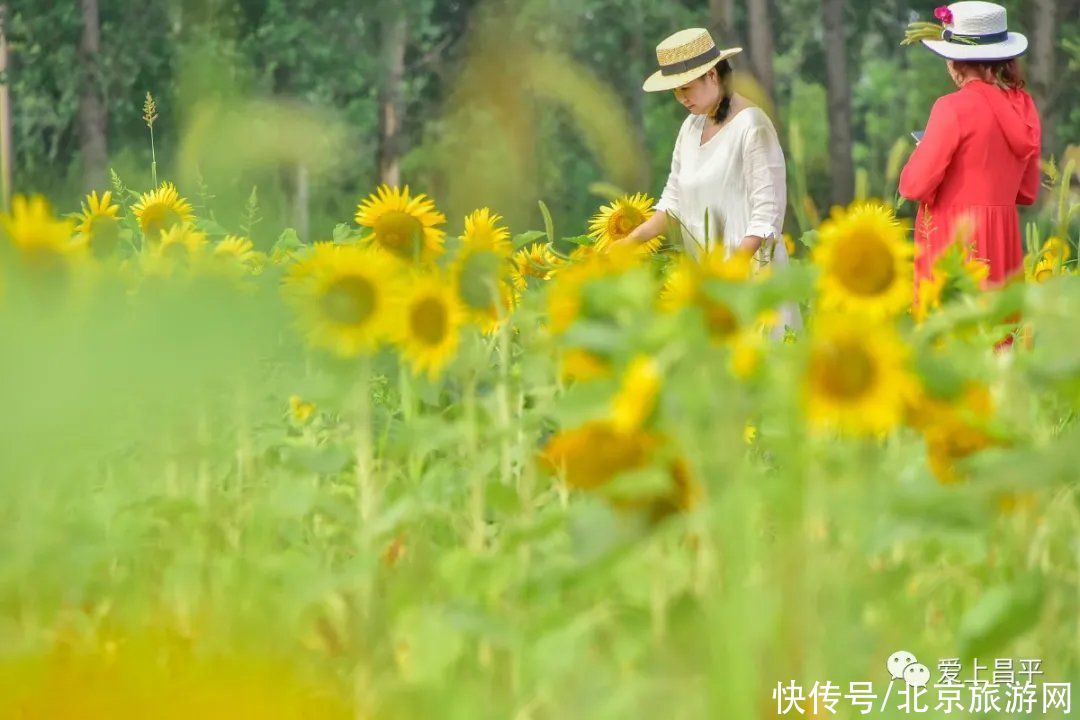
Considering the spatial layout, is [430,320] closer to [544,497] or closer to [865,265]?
[544,497]

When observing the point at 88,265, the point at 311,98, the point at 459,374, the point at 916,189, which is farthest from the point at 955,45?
the point at 311,98

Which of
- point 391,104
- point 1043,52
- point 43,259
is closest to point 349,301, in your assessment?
point 43,259

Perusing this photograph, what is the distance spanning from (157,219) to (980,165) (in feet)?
7.81

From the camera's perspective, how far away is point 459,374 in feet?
5.23

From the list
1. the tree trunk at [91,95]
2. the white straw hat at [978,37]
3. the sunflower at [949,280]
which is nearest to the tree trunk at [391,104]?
the tree trunk at [91,95]

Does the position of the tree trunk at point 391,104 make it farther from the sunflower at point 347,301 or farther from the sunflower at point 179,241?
the sunflower at point 347,301

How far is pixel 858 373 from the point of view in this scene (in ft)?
3.52

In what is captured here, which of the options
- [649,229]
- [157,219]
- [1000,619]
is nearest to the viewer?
[1000,619]

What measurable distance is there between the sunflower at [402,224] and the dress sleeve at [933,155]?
8.03 ft

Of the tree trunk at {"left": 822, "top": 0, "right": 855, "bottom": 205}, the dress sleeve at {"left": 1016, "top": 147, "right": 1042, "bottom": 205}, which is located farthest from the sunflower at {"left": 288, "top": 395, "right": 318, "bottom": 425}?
the tree trunk at {"left": 822, "top": 0, "right": 855, "bottom": 205}

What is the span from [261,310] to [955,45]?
13.0 ft

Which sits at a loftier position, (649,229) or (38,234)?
(649,229)

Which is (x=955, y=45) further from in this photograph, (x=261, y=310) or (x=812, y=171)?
(x=812, y=171)

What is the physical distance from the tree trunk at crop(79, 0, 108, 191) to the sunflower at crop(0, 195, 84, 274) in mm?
14628
